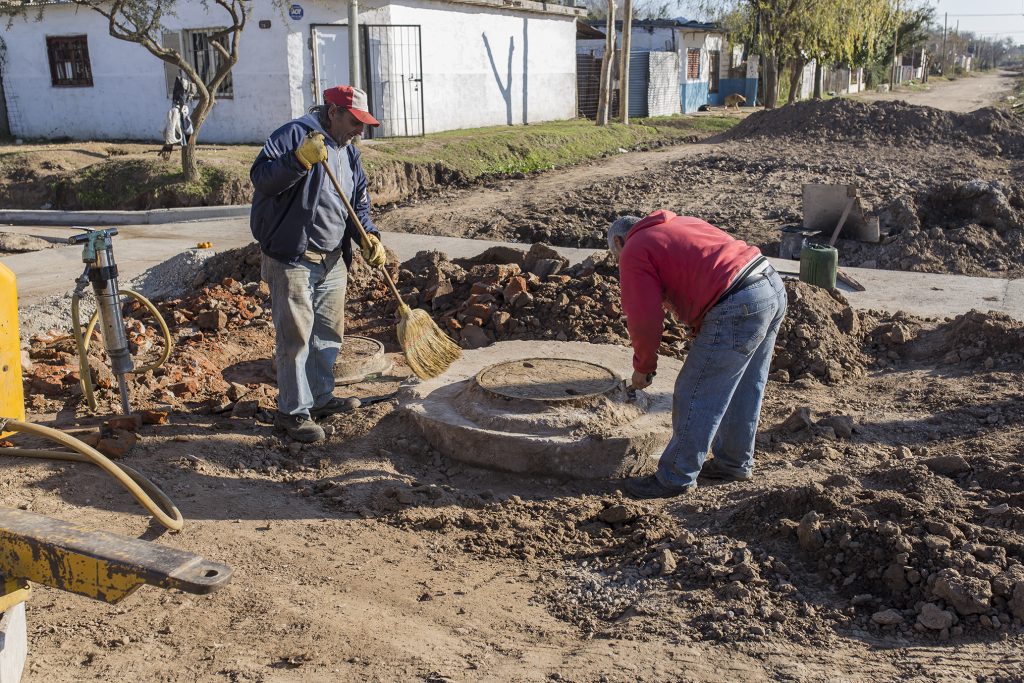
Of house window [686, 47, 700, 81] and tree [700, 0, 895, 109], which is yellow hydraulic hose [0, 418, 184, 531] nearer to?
tree [700, 0, 895, 109]

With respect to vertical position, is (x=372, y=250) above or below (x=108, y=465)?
above

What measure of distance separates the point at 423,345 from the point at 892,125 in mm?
19212

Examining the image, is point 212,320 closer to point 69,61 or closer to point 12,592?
point 12,592

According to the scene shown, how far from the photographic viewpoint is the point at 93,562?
2312mm

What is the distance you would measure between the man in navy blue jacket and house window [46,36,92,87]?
719 inches

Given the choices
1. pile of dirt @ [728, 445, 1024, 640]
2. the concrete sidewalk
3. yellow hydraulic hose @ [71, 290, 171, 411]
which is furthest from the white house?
pile of dirt @ [728, 445, 1024, 640]

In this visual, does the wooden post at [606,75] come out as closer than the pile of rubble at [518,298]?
No

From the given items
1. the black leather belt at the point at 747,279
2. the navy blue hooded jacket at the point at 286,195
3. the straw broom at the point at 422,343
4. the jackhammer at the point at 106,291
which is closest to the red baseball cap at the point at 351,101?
the navy blue hooded jacket at the point at 286,195

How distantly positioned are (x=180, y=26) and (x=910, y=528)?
18.9 meters

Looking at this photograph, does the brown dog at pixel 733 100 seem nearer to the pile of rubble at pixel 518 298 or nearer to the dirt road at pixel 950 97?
Result: the dirt road at pixel 950 97

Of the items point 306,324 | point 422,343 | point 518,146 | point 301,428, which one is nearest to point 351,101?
point 306,324

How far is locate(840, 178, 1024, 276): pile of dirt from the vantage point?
10.2 meters

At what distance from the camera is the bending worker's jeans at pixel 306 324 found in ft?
16.1

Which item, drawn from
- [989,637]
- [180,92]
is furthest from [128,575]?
[180,92]
